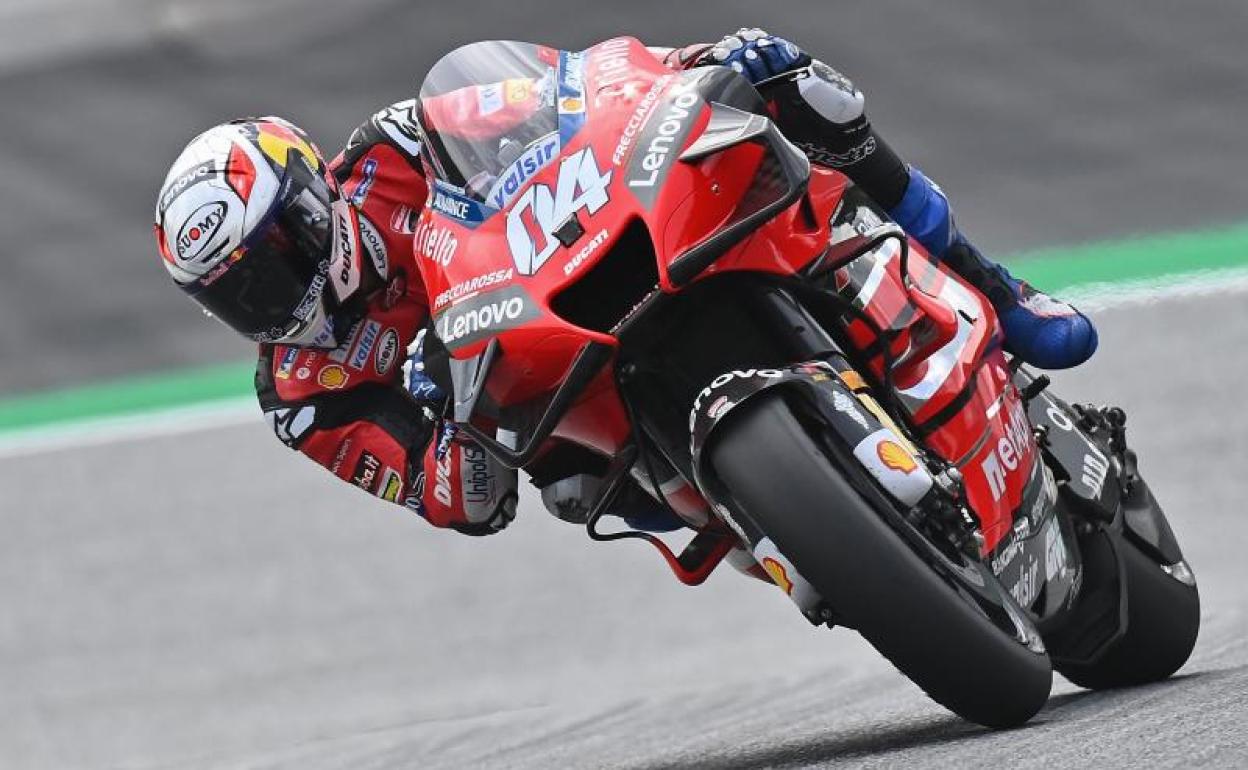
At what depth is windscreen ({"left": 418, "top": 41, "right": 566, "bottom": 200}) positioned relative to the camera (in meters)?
3.13

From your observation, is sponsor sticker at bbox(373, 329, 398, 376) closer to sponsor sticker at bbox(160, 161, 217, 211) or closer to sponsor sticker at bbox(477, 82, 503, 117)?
sponsor sticker at bbox(160, 161, 217, 211)

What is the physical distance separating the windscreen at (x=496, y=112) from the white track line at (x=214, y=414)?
2.98 metres

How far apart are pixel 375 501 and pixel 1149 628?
278 centimetres

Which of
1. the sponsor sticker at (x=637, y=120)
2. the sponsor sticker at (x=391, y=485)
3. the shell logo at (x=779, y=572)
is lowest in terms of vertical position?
the sponsor sticker at (x=391, y=485)

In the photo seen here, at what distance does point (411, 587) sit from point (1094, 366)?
2.09 metres

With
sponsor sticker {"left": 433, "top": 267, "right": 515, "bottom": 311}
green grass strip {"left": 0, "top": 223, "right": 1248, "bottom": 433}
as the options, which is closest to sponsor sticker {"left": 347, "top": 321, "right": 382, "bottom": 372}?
sponsor sticker {"left": 433, "top": 267, "right": 515, "bottom": 311}

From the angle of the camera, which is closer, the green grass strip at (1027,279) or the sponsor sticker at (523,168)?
the sponsor sticker at (523,168)

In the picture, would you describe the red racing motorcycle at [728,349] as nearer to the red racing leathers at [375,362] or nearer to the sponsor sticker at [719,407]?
the sponsor sticker at [719,407]

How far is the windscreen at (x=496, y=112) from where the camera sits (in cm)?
Answer: 313

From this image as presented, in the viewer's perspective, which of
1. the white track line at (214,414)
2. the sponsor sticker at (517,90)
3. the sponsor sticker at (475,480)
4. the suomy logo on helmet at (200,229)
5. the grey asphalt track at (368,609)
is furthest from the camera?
the white track line at (214,414)

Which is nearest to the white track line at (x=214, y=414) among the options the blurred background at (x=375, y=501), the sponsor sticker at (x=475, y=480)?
the blurred background at (x=375, y=501)

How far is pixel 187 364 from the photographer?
288 inches

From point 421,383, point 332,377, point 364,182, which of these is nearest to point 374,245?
point 364,182

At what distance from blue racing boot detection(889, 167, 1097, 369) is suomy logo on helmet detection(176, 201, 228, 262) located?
1.32 m
